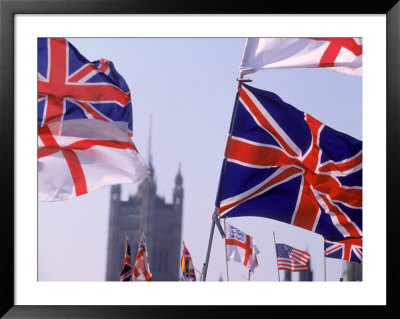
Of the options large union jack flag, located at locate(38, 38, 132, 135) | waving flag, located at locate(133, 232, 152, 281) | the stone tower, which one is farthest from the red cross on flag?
the stone tower

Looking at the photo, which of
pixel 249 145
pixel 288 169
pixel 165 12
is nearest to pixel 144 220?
pixel 249 145

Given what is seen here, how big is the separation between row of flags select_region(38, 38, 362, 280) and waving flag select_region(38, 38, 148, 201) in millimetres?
11

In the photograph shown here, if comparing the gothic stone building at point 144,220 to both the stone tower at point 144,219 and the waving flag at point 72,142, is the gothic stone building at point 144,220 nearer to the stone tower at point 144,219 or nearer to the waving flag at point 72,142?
the stone tower at point 144,219

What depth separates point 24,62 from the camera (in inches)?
299

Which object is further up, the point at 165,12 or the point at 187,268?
the point at 165,12

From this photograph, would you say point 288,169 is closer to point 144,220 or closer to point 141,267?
point 141,267

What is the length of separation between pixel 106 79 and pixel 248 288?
3.94m

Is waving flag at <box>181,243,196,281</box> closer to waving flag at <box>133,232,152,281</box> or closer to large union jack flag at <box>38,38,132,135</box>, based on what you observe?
waving flag at <box>133,232,152,281</box>

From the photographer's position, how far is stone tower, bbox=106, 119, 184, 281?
10238 cm

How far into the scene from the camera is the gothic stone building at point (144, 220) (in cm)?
10238

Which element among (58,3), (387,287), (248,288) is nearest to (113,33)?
(58,3)

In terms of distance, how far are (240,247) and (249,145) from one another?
13.9 m

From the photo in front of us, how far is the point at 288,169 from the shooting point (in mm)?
10594

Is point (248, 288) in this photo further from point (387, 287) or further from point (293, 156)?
point (293, 156)
